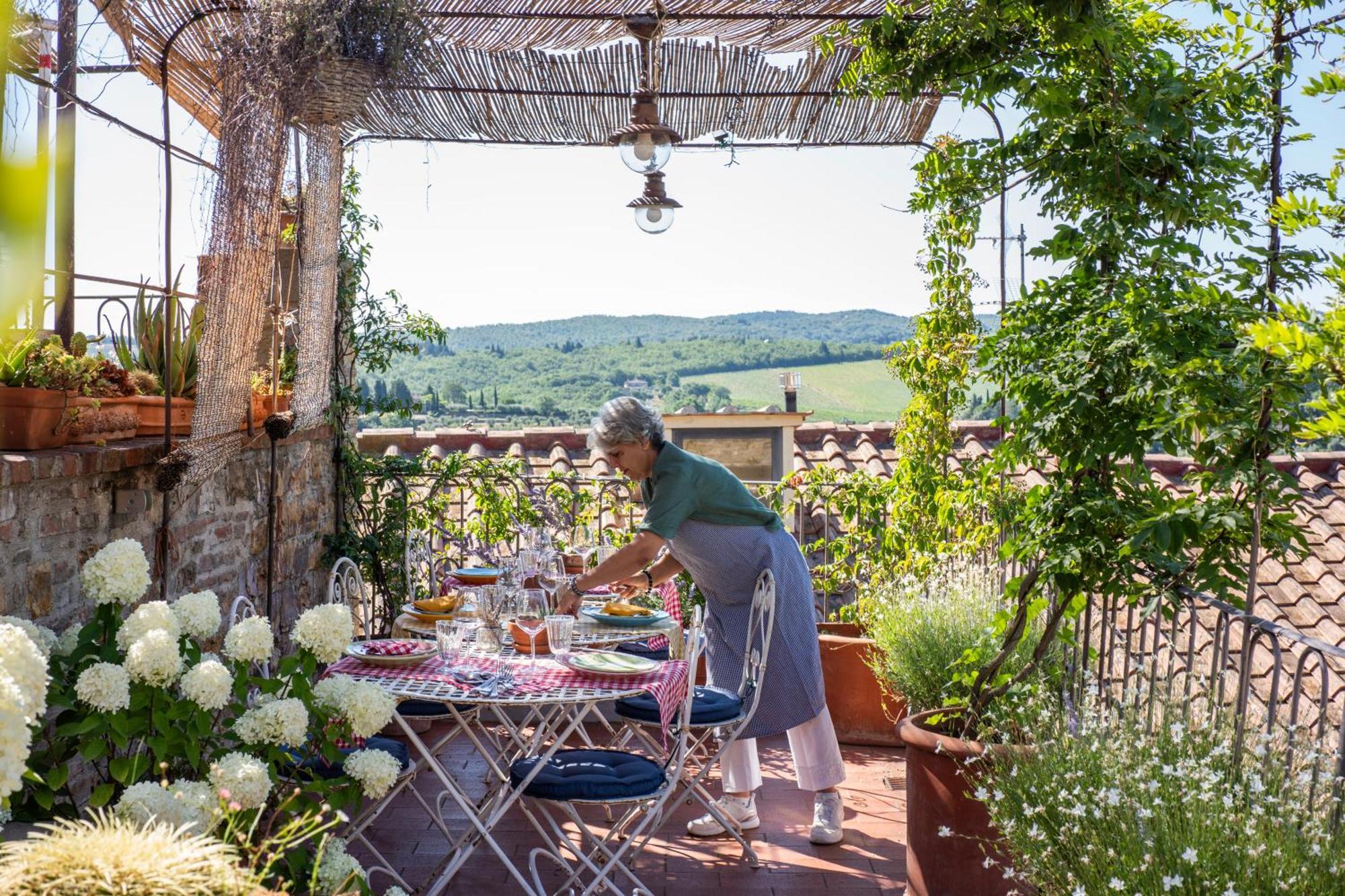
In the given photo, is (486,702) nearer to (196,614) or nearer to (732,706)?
(196,614)

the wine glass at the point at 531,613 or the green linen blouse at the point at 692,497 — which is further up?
the green linen blouse at the point at 692,497

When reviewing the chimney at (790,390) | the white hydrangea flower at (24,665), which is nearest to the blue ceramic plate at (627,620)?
the white hydrangea flower at (24,665)

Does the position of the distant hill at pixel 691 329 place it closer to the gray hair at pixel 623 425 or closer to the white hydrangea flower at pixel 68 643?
the gray hair at pixel 623 425

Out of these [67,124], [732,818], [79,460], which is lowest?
[732,818]

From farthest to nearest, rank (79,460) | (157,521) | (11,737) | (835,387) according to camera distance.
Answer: (835,387) < (157,521) < (79,460) < (11,737)

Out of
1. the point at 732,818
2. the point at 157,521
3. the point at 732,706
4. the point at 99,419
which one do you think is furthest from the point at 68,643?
the point at 732,818

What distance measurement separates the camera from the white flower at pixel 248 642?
2.68 m

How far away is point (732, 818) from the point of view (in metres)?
4.26

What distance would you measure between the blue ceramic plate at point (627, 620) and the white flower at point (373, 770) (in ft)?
3.92

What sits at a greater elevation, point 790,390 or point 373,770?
point 790,390

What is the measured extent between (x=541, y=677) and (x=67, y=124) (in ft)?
8.28

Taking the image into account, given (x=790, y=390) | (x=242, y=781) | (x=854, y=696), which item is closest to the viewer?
(x=242, y=781)

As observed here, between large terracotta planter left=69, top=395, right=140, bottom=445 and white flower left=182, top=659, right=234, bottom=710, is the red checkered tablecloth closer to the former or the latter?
white flower left=182, top=659, right=234, bottom=710

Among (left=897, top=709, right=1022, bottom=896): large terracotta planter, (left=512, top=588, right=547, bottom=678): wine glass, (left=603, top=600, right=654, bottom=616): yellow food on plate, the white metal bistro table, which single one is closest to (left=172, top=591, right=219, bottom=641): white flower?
the white metal bistro table
